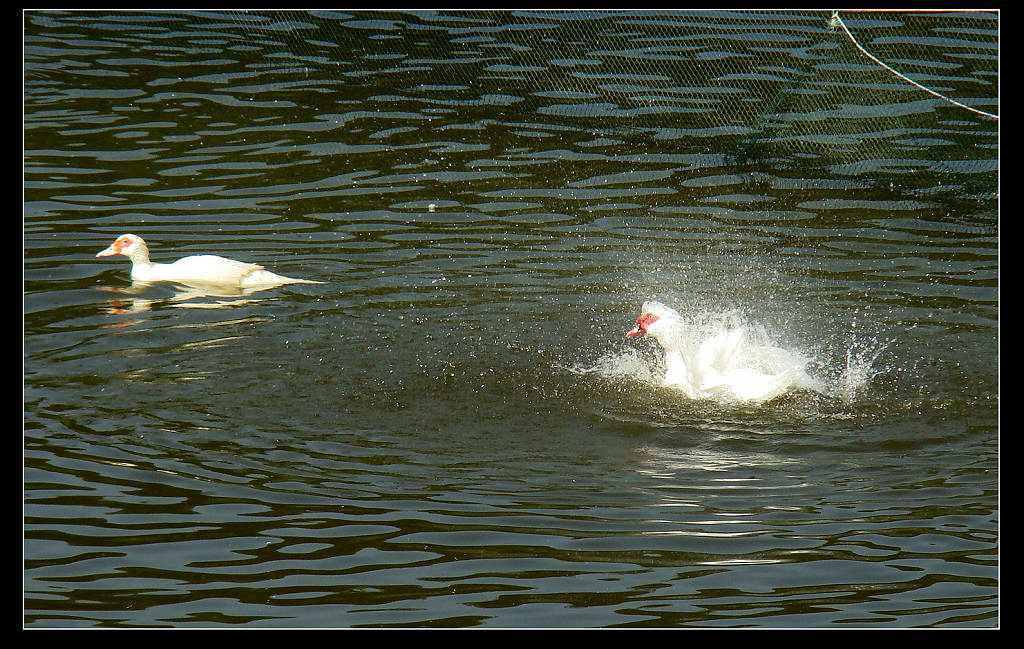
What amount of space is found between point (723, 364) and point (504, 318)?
178cm

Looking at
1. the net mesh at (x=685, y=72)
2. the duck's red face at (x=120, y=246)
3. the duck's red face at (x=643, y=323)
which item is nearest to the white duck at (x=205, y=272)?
the duck's red face at (x=120, y=246)

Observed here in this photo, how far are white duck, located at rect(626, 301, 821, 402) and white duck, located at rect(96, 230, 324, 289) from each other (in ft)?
10.0

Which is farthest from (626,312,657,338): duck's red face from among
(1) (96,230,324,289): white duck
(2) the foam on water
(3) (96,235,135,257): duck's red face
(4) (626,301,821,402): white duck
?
(3) (96,235,135,257): duck's red face

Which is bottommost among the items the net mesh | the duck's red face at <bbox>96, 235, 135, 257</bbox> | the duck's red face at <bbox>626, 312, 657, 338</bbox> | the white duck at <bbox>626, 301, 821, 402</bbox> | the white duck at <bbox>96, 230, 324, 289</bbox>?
the white duck at <bbox>626, 301, 821, 402</bbox>

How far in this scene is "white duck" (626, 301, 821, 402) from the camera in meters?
7.70

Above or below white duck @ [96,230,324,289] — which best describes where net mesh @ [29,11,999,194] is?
above

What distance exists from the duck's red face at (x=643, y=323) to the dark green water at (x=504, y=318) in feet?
0.62

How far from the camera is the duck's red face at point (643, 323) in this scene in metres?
8.40

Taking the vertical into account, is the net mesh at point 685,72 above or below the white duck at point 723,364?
above

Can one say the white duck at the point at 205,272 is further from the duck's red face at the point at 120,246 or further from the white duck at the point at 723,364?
the white duck at the point at 723,364

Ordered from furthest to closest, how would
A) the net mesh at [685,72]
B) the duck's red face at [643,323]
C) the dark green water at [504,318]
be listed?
the net mesh at [685,72]
the duck's red face at [643,323]
the dark green water at [504,318]

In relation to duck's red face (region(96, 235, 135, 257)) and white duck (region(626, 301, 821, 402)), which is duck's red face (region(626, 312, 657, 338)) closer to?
white duck (region(626, 301, 821, 402))

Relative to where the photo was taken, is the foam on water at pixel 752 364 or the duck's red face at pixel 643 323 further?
the duck's red face at pixel 643 323

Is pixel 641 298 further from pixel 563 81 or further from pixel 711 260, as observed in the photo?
pixel 563 81
